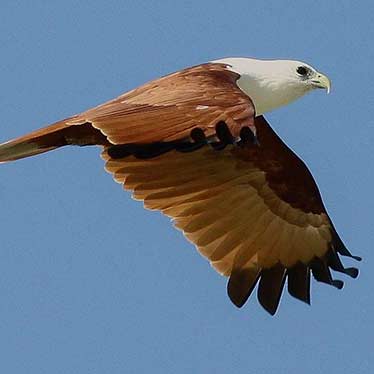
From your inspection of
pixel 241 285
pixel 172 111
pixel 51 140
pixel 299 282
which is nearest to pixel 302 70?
pixel 299 282

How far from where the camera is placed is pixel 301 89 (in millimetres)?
16719

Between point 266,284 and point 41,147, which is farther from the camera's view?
point 266,284

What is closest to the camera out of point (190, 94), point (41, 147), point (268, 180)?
point (190, 94)

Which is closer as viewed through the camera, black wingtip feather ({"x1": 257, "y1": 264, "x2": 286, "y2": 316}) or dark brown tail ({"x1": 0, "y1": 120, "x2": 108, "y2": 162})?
dark brown tail ({"x1": 0, "y1": 120, "x2": 108, "y2": 162})

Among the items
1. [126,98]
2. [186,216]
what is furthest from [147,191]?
[126,98]

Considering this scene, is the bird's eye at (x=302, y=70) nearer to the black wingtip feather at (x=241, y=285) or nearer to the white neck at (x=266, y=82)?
the white neck at (x=266, y=82)

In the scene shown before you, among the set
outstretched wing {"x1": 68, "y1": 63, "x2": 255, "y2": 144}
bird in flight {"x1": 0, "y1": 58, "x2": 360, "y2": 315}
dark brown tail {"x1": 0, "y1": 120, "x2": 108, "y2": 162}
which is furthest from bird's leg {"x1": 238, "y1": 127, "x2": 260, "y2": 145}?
dark brown tail {"x1": 0, "y1": 120, "x2": 108, "y2": 162}

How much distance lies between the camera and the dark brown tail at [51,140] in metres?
14.4

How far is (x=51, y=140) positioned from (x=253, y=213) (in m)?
3.02

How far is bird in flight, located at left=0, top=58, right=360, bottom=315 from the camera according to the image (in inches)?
604

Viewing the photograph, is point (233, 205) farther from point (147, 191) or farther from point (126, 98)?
point (126, 98)

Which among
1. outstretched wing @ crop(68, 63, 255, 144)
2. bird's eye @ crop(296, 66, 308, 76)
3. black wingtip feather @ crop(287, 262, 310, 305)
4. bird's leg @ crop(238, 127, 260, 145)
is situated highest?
bird's eye @ crop(296, 66, 308, 76)

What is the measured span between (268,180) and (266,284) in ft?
3.49

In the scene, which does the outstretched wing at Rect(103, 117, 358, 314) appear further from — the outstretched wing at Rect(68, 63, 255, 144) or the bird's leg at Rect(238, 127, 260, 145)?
the bird's leg at Rect(238, 127, 260, 145)
